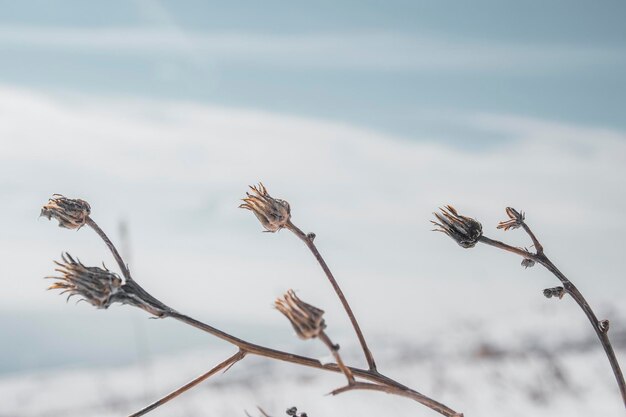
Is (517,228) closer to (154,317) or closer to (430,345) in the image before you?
(154,317)

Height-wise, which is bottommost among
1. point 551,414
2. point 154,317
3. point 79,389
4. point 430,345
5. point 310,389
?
point 154,317

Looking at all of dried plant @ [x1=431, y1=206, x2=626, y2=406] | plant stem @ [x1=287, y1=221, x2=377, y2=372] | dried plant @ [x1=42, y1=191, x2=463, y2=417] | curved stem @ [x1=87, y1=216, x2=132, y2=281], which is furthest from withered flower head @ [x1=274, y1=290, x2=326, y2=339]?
dried plant @ [x1=431, y1=206, x2=626, y2=406]

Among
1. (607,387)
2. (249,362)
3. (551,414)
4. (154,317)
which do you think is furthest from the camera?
(249,362)

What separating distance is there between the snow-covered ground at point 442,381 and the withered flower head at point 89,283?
194 inches

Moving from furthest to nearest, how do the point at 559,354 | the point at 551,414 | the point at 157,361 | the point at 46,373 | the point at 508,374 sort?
the point at 46,373
the point at 157,361
the point at 559,354
the point at 508,374
the point at 551,414

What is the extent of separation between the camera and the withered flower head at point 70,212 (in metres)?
1.40

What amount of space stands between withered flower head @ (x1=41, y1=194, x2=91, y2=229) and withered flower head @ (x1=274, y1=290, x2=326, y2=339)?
597 mm

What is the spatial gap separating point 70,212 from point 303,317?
2.16 feet

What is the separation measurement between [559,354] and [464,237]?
788 centimetres

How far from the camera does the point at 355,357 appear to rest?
12.8 meters

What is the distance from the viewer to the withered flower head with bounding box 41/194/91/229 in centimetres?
140

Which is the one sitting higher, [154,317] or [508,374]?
[508,374]

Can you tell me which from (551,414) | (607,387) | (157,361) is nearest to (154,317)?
(551,414)

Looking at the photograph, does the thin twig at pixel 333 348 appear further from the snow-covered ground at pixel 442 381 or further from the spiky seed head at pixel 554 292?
the snow-covered ground at pixel 442 381
